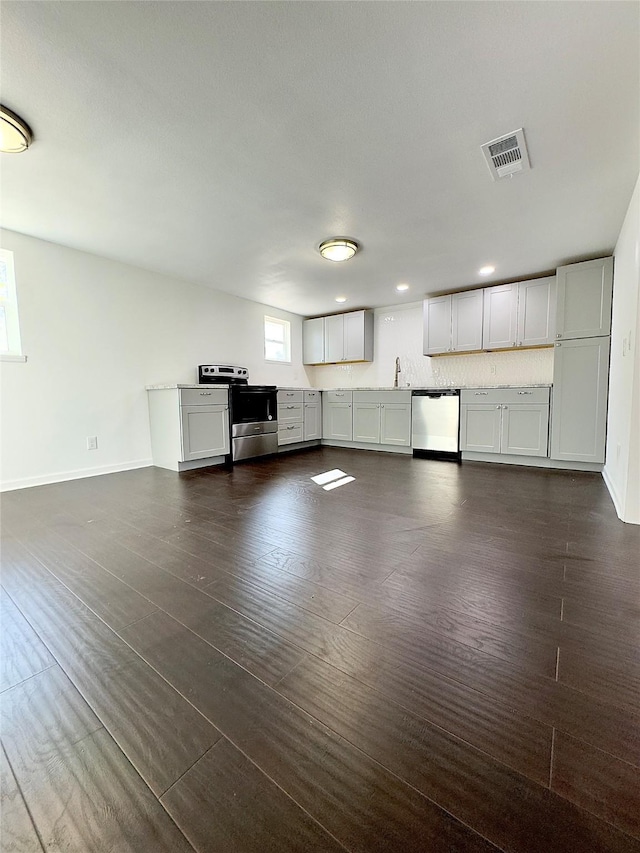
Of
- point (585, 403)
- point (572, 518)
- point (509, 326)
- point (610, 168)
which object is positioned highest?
point (610, 168)

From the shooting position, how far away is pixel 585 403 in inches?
142

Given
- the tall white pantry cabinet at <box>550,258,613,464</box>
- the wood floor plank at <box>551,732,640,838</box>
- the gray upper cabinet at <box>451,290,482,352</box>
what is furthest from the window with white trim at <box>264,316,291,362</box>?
the wood floor plank at <box>551,732,640,838</box>

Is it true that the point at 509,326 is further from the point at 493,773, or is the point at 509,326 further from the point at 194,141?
the point at 493,773

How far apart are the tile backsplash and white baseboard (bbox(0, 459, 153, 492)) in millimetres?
3510

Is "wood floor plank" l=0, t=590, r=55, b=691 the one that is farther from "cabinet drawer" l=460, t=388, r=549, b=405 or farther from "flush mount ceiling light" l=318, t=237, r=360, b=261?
"cabinet drawer" l=460, t=388, r=549, b=405

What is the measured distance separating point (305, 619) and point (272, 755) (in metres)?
0.49

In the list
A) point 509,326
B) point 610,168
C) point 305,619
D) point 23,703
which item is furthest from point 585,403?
point 23,703

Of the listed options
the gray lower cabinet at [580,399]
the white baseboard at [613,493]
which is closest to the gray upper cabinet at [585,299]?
the gray lower cabinet at [580,399]

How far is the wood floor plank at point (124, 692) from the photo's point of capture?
31.0 inches

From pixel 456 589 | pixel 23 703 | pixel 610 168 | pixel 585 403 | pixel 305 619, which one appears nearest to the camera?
pixel 23 703

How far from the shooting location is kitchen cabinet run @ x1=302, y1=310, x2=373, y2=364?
5590 mm

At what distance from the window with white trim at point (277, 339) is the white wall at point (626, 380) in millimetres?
4311

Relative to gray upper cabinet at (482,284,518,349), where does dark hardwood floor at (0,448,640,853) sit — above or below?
below

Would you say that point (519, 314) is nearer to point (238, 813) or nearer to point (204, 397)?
point (204, 397)
